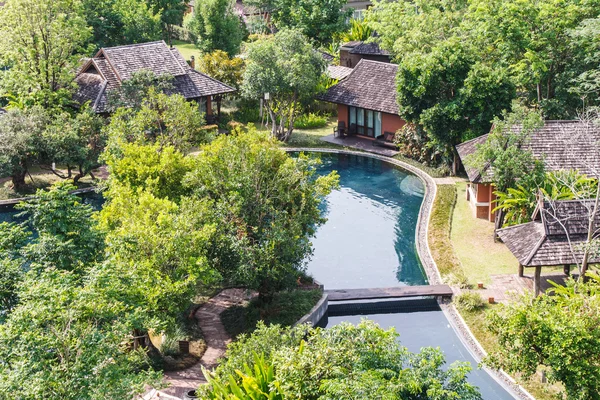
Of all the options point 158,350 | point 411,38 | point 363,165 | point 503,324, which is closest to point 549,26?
point 411,38

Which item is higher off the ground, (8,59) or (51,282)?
(8,59)

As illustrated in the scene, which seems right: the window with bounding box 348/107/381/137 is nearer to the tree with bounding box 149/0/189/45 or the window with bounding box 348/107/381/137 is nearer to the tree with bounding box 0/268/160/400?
the tree with bounding box 149/0/189/45

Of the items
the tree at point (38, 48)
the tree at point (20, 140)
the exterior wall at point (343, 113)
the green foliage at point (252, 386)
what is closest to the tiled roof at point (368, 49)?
the exterior wall at point (343, 113)

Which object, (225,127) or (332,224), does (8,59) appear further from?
(332,224)

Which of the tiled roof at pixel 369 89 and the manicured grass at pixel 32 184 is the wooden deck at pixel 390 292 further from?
the manicured grass at pixel 32 184

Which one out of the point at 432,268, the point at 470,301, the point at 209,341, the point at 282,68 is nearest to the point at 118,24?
the point at 282,68

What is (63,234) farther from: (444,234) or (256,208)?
(444,234)
